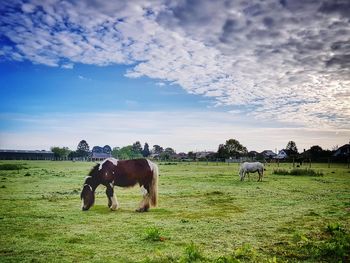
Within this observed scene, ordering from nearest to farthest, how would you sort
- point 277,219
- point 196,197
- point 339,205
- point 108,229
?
point 108,229 < point 277,219 < point 339,205 < point 196,197

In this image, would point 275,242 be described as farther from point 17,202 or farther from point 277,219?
point 17,202

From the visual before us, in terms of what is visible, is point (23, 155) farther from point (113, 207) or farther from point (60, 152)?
point (113, 207)

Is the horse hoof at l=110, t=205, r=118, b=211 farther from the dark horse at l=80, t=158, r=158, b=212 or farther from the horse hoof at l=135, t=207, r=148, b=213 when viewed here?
the horse hoof at l=135, t=207, r=148, b=213

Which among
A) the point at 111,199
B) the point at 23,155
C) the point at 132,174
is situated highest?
the point at 23,155

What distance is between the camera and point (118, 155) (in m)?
127

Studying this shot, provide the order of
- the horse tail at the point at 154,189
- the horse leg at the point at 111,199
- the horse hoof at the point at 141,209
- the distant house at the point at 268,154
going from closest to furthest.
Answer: the horse hoof at the point at 141,209, the horse leg at the point at 111,199, the horse tail at the point at 154,189, the distant house at the point at 268,154

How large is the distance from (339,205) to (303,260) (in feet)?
33.4

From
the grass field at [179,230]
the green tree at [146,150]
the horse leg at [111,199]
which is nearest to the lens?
the grass field at [179,230]

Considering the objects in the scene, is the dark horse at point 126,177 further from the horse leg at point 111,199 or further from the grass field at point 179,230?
the grass field at point 179,230

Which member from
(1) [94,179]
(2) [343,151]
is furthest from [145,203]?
(2) [343,151]

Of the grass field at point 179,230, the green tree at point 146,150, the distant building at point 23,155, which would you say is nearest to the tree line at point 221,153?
the green tree at point 146,150

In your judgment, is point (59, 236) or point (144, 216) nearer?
point (59, 236)

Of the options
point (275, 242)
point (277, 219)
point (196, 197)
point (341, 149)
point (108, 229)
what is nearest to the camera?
point (275, 242)

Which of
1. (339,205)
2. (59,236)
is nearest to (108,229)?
(59,236)
